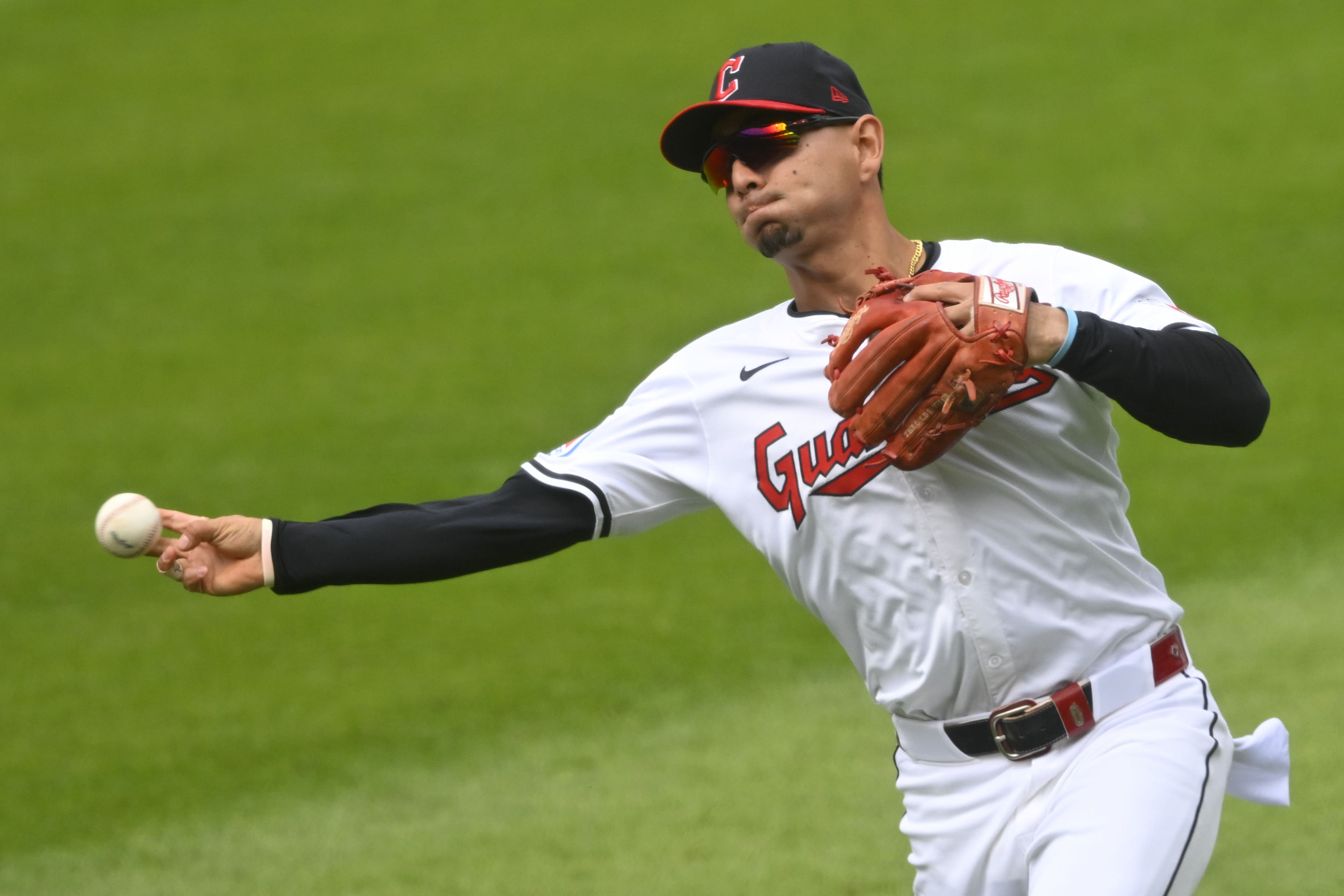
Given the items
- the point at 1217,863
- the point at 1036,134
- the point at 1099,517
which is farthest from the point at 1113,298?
the point at 1036,134

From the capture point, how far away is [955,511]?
2.90 m

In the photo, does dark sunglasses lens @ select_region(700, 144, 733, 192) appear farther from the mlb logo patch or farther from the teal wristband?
the teal wristband

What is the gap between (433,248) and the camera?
12.8 metres

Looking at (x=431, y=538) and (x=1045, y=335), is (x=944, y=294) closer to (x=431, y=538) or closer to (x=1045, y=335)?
(x=1045, y=335)

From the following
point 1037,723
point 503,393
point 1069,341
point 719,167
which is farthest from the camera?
point 503,393

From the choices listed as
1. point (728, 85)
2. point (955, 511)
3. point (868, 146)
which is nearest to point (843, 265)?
point (868, 146)

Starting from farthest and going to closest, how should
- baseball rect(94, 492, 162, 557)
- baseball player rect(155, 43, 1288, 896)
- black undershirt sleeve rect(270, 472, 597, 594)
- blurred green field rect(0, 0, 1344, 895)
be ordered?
blurred green field rect(0, 0, 1344, 895)
black undershirt sleeve rect(270, 472, 597, 594)
baseball rect(94, 492, 162, 557)
baseball player rect(155, 43, 1288, 896)

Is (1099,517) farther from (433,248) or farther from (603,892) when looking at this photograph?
(433,248)

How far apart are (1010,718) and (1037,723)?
5cm

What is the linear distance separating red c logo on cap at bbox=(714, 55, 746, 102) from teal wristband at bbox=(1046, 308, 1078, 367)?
2.83 ft

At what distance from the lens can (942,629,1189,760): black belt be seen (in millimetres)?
2885

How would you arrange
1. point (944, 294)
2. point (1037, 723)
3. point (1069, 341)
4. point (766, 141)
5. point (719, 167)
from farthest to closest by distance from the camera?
1. point (719, 167)
2. point (766, 141)
3. point (1037, 723)
4. point (944, 294)
5. point (1069, 341)

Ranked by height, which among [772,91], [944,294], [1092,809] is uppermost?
[772,91]

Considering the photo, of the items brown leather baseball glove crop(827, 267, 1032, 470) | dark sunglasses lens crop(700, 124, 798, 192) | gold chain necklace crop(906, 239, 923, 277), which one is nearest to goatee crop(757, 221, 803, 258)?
dark sunglasses lens crop(700, 124, 798, 192)
